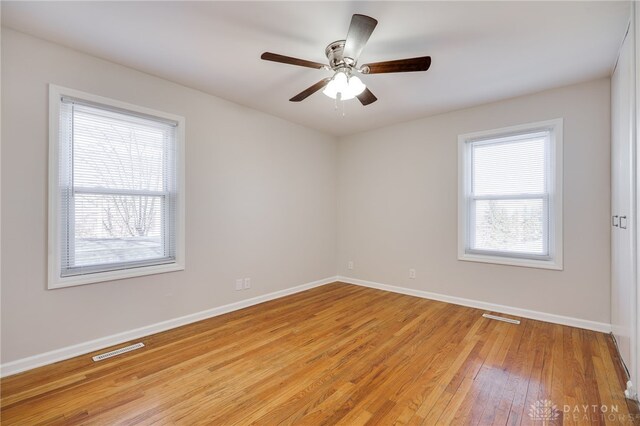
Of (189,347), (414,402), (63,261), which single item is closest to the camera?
(414,402)

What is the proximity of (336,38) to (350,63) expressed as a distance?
0.73 feet

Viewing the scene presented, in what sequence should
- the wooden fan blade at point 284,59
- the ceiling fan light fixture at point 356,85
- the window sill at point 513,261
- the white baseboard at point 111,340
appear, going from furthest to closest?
the window sill at point 513,261
the ceiling fan light fixture at point 356,85
the white baseboard at point 111,340
the wooden fan blade at point 284,59

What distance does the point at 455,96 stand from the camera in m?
3.36

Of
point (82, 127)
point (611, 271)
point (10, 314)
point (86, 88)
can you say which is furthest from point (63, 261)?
point (611, 271)

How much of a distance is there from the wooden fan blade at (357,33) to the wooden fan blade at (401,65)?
17 centimetres

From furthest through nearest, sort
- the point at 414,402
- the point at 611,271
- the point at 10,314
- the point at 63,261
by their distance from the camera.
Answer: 1. the point at 611,271
2. the point at 63,261
3. the point at 10,314
4. the point at 414,402

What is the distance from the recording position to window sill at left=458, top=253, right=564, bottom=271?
10.4 feet

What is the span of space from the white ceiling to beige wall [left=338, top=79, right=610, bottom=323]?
17.0 inches

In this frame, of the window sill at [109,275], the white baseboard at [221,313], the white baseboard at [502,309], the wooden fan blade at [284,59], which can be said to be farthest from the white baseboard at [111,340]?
the wooden fan blade at [284,59]

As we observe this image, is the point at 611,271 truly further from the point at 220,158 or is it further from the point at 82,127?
the point at 82,127

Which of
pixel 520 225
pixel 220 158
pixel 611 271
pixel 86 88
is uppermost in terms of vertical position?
pixel 86 88

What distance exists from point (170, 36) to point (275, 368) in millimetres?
2754

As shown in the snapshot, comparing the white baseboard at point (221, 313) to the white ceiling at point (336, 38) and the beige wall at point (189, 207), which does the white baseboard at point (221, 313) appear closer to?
the beige wall at point (189, 207)

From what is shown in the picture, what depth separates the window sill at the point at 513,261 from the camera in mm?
3174
